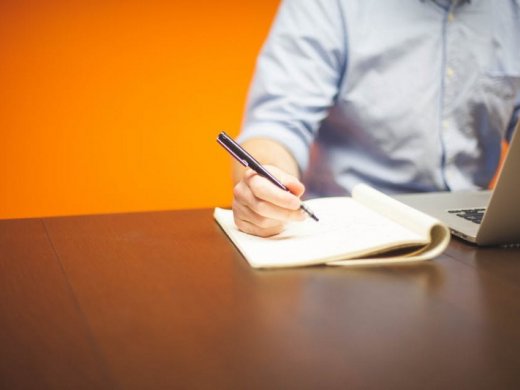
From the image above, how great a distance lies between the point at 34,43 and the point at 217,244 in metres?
1.38

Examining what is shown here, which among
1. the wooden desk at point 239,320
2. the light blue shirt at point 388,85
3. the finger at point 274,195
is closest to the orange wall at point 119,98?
the light blue shirt at point 388,85

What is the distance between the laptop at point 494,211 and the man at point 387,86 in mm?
316

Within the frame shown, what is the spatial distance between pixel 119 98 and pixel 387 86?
1035 millimetres

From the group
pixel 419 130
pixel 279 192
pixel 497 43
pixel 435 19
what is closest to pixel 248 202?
pixel 279 192

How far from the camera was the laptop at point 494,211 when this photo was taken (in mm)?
625

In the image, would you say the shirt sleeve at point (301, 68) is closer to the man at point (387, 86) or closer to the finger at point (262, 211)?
→ the man at point (387, 86)

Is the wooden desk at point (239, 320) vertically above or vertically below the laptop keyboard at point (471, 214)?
above

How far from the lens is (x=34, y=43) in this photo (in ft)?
5.98

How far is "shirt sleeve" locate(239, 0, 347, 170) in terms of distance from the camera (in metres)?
1.15

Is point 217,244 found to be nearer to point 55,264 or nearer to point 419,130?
point 55,264

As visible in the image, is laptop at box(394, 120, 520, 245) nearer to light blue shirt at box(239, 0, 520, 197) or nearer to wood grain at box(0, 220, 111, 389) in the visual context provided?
light blue shirt at box(239, 0, 520, 197)

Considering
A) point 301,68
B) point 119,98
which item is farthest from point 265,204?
point 119,98

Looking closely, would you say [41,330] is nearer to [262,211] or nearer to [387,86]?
[262,211]

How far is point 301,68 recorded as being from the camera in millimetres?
1174
